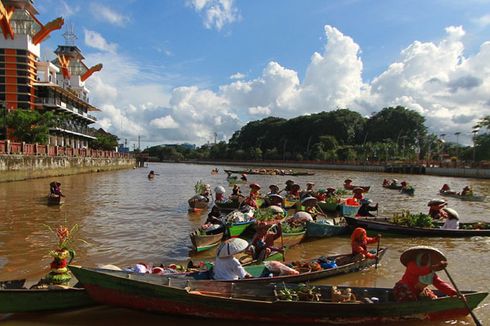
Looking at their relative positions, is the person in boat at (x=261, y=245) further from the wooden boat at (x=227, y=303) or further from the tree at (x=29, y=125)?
the tree at (x=29, y=125)

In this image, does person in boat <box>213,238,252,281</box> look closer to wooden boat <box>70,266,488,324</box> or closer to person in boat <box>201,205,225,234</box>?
wooden boat <box>70,266,488,324</box>

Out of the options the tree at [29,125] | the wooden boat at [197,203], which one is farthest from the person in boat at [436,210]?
the tree at [29,125]

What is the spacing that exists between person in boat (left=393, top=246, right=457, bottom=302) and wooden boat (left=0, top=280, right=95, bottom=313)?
5.82m

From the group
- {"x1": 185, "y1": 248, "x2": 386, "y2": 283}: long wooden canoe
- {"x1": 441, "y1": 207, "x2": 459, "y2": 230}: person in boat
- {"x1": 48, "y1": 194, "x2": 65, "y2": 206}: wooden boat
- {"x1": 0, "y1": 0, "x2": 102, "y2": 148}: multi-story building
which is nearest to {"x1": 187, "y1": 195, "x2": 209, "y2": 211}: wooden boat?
{"x1": 48, "y1": 194, "x2": 65, "y2": 206}: wooden boat

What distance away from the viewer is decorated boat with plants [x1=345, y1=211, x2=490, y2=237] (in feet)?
50.7

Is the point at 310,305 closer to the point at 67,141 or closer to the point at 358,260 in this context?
the point at 358,260

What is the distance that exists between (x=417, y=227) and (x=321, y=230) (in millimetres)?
3620

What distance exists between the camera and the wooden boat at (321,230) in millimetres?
15086

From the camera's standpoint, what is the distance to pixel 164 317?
8000 millimetres

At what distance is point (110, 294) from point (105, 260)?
4.96m

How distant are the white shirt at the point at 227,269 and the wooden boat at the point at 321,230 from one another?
268 inches

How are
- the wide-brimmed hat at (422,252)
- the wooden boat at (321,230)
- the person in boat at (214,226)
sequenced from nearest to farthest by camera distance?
the wide-brimmed hat at (422,252) → the person in boat at (214,226) → the wooden boat at (321,230)

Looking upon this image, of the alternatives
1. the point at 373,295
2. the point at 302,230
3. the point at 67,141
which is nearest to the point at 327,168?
the point at 67,141

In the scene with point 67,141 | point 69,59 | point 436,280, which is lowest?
point 436,280
